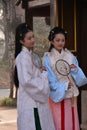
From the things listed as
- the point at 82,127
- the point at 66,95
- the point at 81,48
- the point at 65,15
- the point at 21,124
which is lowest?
the point at 82,127

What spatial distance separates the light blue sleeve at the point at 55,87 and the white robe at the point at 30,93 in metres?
0.22

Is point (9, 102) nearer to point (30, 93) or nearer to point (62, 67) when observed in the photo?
point (62, 67)

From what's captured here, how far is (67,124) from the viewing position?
4.87m

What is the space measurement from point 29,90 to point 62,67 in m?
0.62

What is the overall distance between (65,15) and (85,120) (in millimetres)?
1708

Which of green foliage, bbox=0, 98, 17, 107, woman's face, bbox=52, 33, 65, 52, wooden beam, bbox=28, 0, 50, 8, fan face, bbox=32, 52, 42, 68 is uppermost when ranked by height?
wooden beam, bbox=28, 0, 50, 8

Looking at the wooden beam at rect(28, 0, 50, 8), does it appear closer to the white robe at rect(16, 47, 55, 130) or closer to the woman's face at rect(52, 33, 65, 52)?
the woman's face at rect(52, 33, 65, 52)

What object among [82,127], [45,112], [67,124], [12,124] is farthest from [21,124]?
[12,124]

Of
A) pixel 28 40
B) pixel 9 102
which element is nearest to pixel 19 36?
pixel 28 40

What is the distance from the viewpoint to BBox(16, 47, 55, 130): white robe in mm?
4374

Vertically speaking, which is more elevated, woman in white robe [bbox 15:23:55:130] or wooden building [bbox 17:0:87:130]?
wooden building [bbox 17:0:87:130]

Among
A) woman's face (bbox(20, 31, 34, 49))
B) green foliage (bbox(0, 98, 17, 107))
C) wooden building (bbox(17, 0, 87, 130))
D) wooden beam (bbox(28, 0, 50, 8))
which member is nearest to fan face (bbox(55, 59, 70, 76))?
woman's face (bbox(20, 31, 34, 49))

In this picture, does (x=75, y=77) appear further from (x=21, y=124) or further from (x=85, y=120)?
(x=85, y=120)

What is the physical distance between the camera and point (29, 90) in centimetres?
440
